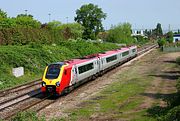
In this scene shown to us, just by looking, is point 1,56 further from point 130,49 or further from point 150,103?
point 130,49

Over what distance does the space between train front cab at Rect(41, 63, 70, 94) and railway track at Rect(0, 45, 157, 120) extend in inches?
29.8

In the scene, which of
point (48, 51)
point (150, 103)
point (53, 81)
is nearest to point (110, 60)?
point (48, 51)

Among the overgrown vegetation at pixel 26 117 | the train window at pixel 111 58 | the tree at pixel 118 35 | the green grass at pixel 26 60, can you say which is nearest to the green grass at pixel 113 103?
the overgrown vegetation at pixel 26 117

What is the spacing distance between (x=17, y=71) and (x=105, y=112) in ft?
62.3

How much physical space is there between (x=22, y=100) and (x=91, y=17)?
114 meters

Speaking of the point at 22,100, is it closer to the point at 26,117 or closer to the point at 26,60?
the point at 26,117

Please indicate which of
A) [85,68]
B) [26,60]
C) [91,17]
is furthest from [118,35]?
[85,68]

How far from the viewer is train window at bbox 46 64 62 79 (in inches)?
1045

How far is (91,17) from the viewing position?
138m

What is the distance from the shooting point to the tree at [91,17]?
13512 cm

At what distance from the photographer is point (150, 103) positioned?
21.8m

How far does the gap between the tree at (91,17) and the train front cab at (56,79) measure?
349ft

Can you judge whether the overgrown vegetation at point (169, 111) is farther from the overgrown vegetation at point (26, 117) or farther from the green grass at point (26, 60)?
the green grass at point (26, 60)

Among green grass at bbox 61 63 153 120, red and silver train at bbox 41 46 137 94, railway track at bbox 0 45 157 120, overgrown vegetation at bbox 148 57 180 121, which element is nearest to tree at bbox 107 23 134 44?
red and silver train at bbox 41 46 137 94
